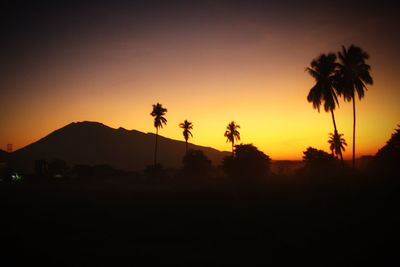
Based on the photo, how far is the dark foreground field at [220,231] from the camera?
12.9 m

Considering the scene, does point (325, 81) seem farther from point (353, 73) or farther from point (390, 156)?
point (390, 156)

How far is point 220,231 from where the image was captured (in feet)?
54.6

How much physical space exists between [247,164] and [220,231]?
41168 millimetres

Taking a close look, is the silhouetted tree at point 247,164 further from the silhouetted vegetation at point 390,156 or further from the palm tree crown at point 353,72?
the palm tree crown at point 353,72

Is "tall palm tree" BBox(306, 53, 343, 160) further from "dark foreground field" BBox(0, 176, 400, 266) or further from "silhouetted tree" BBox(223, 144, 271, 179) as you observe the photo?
"silhouetted tree" BBox(223, 144, 271, 179)

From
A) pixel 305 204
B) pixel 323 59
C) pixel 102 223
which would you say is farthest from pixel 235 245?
pixel 323 59

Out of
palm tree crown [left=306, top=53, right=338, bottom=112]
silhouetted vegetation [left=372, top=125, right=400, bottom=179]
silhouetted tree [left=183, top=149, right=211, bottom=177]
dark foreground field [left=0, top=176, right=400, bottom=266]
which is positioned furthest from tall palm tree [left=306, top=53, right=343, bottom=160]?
silhouetted tree [left=183, top=149, right=211, bottom=177]

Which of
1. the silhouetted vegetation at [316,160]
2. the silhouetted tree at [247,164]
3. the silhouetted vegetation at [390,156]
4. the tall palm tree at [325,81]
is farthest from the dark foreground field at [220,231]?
the silhouetted vegetation at [316,160]

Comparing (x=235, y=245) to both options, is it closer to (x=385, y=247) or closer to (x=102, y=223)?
(x=385, y=247)

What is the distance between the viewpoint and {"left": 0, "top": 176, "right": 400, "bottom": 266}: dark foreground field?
12859 millimetres

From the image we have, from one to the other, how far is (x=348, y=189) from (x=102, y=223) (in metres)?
19.1

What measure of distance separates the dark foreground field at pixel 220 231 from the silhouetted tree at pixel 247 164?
31381mm

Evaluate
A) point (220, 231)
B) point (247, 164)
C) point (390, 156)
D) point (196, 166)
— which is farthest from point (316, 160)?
point (220, 231)

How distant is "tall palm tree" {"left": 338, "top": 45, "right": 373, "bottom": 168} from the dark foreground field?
1110 centimetres
